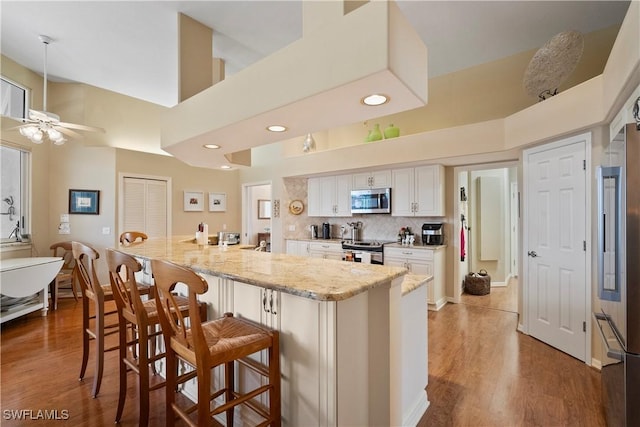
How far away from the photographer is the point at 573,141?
9.30 feet

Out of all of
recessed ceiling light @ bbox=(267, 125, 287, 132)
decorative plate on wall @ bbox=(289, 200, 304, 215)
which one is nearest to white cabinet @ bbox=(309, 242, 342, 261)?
decorative plate on wall @ bbox=(289, 200, 304, 215)

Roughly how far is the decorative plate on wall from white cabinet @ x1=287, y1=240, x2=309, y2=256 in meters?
0.64

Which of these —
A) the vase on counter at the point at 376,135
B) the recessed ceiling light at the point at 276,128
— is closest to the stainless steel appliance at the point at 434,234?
the vase on counter at the point at 376,135

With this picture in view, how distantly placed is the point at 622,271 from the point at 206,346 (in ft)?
7.07

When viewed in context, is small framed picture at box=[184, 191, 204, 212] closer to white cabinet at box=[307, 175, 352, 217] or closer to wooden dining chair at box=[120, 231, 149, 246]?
wooden dining chair at box=[120, 231, 149, 246]

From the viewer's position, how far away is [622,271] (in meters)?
Result: 1.54

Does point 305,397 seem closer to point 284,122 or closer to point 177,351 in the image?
point 177,351

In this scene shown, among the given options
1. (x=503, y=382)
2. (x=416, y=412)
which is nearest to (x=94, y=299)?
(x=416, y=412)

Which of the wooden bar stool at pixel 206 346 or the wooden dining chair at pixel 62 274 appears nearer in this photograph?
the wooden bar stool at pixel 206 346

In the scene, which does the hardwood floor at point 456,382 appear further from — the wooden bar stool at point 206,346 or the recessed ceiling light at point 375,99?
the recessed ceiling light at point 375,99

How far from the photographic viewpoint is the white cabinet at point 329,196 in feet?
17.6

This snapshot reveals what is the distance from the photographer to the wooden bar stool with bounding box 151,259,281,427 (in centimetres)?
128

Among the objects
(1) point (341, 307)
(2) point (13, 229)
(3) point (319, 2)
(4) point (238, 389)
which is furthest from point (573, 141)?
(2) point (13, 229)

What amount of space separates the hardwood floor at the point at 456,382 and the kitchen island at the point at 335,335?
604 mm
